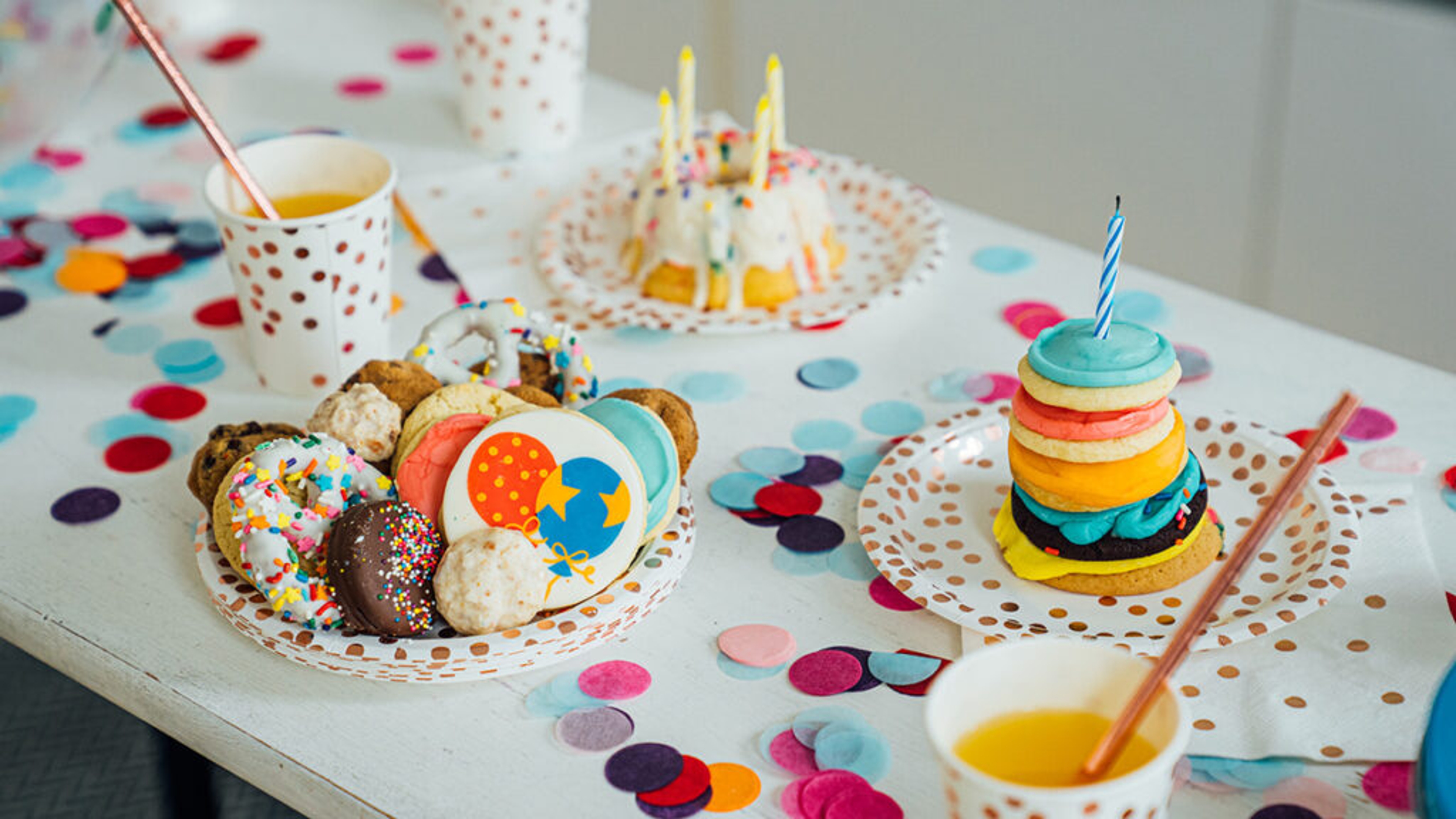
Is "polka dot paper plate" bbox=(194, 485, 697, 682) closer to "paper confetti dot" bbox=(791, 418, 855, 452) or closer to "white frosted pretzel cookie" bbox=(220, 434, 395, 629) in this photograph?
"white frosted pretzel cookie" bbox=(220, 434, 395, 629)

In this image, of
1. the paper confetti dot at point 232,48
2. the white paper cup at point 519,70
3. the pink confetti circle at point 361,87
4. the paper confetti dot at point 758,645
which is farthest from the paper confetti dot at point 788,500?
the paper confetti dot at point 232,48

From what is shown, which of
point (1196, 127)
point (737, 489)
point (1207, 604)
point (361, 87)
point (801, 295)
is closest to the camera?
point (1207, 604)

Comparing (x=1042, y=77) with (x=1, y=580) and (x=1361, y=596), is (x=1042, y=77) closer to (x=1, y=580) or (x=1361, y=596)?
(x=1361, y=596)

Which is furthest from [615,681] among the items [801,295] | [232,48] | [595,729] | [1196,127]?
[1196,127]

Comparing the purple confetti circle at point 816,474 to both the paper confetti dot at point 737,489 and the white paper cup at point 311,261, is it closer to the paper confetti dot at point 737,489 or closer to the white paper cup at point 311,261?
the paper confetti dot at point 737,489

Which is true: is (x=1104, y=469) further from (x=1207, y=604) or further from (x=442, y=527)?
(x=442, y=527)

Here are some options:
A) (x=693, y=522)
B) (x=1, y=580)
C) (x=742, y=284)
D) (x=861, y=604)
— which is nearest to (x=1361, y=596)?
(x=861, y=604)
